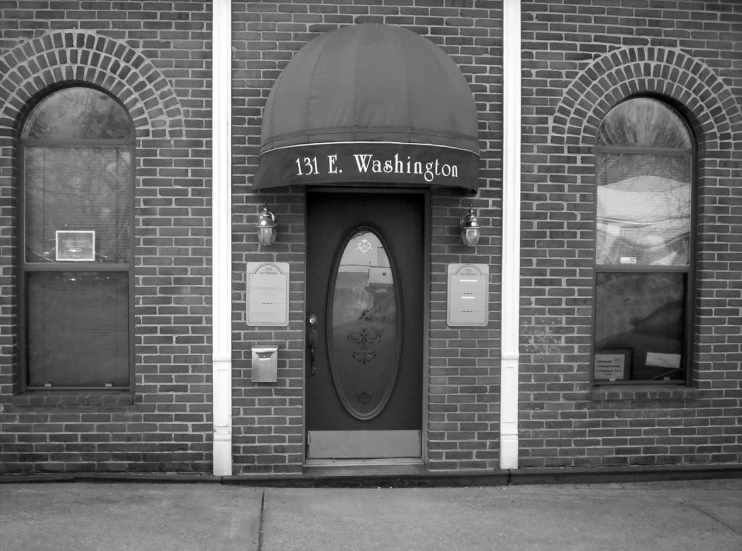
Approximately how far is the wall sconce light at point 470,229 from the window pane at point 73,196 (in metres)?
2.59

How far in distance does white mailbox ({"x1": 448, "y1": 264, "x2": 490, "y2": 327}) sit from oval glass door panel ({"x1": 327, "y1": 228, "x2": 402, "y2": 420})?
1.62 ft

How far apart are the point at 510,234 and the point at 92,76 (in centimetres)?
342

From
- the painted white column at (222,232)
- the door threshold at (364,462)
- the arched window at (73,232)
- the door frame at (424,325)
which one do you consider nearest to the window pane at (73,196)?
the arched window at (73,232)

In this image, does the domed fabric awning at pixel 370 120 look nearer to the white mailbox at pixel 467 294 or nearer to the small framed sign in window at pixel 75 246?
the white mailbox at pixel 467 294

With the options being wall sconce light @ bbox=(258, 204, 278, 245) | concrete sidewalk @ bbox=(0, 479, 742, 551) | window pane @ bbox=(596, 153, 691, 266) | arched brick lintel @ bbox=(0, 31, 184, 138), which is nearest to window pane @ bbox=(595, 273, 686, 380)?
window pane @ bbox=(596, 153, 691, 266)

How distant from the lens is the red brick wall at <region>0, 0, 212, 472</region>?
5.33 metres

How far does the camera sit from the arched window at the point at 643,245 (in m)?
5.82

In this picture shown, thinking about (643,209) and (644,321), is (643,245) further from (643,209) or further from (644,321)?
(644,321)

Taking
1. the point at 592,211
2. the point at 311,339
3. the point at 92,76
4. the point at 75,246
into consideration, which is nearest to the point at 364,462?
the point at 311,339

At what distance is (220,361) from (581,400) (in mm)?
2881

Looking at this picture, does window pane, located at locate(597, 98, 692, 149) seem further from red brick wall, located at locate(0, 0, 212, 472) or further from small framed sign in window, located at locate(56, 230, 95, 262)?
small framed sign in window, located at locate(56, 230, 95, 262)

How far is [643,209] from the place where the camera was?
19.2 feet

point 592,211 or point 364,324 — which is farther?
point 364,324

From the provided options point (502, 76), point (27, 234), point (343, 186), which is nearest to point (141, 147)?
point (27, 234)
